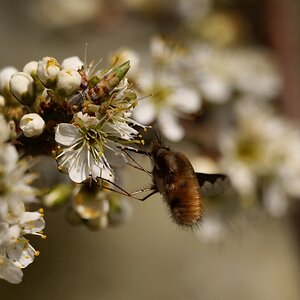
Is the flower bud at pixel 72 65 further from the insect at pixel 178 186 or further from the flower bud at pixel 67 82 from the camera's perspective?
the insect at pixel 178 186

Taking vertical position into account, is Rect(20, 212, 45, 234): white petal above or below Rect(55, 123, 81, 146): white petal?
below

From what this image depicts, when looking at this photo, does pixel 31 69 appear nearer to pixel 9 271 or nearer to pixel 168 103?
pixel 9 271

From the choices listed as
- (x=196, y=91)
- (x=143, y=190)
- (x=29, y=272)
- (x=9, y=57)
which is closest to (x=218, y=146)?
(x=196, y=91)

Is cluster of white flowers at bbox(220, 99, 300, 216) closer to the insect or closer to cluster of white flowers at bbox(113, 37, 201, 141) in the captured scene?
cluster of white flowers at bbox(113, 37, 201, 141)

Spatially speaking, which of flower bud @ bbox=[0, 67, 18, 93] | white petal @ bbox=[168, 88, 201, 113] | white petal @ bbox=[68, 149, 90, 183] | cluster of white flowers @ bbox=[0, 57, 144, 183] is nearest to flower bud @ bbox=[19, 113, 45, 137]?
cluster of white flowers @ bbox=[0, 57, 144, 183]

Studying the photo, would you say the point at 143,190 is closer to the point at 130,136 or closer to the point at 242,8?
the point at 130,136

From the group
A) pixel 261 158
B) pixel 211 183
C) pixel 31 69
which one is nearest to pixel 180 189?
pixel 211 183

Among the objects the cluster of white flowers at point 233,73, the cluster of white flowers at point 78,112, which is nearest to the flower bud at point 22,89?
the cluster of white flowers at point 78,112
